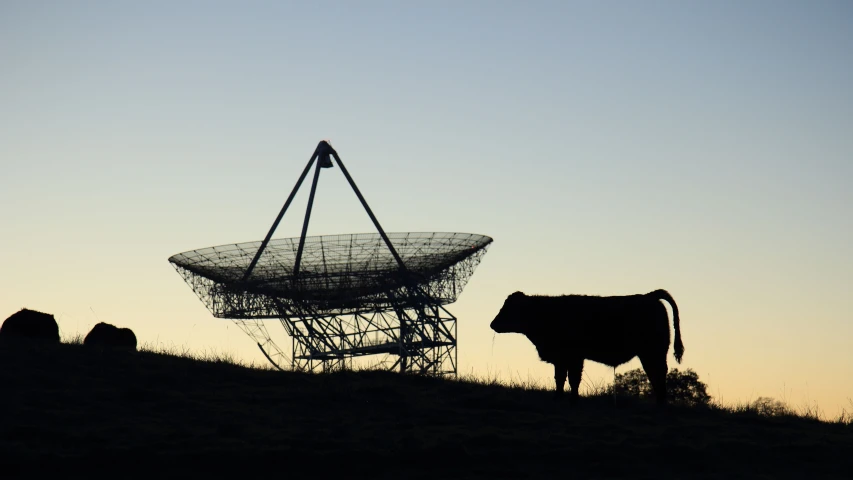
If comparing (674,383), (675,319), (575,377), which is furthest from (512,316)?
(674,383)

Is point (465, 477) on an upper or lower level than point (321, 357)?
lower

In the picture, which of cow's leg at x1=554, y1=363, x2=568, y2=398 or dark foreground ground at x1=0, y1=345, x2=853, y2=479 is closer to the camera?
dark foreground ground at x1=0, y1=345, x2=853, y2=479

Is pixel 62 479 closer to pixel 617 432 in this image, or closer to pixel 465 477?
pixel 465 477

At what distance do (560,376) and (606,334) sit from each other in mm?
1333

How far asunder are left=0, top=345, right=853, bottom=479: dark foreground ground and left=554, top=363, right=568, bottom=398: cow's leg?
0.41 m

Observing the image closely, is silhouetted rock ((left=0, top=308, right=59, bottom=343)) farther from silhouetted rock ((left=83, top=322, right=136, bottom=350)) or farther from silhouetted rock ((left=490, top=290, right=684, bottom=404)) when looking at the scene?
silhouetted rock ((left=490, top=290, right=684, bottom=404))

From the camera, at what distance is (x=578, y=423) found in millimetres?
19031

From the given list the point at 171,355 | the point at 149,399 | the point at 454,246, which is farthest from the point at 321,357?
the point at 149,399

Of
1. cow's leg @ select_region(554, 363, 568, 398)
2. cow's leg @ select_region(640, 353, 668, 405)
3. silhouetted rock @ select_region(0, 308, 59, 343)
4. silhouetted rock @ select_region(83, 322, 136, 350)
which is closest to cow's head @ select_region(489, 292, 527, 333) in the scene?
cow's leg @ select_region(554, 363, 568, 398)

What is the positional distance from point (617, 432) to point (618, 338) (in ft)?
9.63

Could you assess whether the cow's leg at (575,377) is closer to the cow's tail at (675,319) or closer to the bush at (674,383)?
the cow's tail at (675,319)

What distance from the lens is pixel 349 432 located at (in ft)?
58.2

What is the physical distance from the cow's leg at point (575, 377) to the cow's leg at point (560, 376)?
0.35 m

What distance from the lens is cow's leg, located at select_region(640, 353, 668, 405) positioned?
21.0 metres
